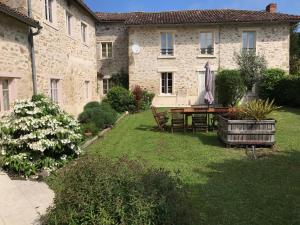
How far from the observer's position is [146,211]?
2.86 m

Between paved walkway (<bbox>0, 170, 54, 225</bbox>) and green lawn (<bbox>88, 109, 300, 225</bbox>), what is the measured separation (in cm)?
231

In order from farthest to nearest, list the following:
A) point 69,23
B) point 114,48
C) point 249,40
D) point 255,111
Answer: point 114,48, point 249,40, point 69,23, point 255,111

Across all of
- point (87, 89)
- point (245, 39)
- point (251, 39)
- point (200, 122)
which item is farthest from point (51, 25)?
point (251, 39)

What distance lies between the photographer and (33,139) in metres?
6.11

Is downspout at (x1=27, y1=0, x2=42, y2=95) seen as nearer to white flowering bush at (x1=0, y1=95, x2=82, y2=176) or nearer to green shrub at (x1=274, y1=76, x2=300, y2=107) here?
white flowering bush at (x1=0, y1=95, x2=82, y2=176)

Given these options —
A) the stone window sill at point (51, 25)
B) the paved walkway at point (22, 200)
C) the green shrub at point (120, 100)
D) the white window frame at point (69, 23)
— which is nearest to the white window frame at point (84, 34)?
the white window frame at point (69, 23)

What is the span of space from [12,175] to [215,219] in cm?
412

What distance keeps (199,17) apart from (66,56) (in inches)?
447

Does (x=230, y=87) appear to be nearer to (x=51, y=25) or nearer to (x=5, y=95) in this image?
(x=51, y=25)

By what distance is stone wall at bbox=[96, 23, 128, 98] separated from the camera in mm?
21703

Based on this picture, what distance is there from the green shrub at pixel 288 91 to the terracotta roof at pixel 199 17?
4.31 m

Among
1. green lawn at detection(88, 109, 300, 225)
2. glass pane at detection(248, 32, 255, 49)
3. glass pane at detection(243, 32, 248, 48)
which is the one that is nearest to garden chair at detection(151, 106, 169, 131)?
green lawn at detection(88, 109, 300, 225)

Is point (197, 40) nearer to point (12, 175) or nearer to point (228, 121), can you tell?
point (228, 121)

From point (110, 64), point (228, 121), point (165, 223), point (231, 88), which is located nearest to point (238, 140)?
point (228, 121)
